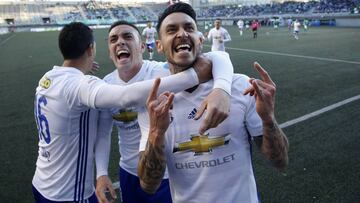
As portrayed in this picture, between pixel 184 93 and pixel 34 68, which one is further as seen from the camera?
pixel 34 68

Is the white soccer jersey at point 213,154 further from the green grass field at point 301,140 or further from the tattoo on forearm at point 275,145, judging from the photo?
the green grass field at point 301,140

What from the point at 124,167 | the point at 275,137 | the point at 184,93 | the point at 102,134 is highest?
the point at 184,93

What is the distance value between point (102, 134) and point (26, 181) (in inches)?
110

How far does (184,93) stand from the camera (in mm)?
1996

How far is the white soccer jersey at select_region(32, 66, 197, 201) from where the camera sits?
2.34 metres

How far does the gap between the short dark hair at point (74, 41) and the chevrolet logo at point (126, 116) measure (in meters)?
0.66

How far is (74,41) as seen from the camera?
258 cm

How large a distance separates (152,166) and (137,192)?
132cm

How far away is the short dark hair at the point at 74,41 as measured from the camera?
8.46 ft

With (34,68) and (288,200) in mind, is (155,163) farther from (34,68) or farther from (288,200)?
(34,68)

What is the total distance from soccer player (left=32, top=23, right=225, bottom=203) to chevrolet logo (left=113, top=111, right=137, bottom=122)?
373 mm

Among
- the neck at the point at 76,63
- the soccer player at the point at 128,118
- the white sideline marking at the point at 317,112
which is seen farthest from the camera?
the white sideline marking at the point at 317,112

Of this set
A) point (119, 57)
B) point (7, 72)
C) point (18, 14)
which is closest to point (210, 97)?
point (119, 57)

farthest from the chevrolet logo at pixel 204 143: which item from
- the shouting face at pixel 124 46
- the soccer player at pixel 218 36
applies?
the soccer player at pixel 218 36
